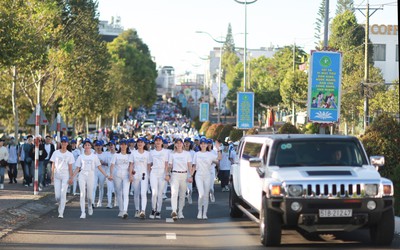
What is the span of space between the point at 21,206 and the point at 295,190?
10.0 meters

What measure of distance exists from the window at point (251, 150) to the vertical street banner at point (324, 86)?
7577 millimetres

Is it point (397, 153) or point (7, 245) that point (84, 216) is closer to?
point (7, 245)

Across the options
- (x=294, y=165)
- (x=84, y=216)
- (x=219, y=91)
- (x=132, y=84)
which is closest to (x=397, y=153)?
(x=294, y=165)

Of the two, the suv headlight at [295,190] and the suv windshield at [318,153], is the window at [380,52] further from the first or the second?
the suv headlight at [295,190]

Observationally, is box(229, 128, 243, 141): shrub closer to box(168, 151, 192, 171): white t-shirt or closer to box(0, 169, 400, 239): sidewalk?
box(0, 169, 400, 239): sidewalk

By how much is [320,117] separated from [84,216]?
30.3ft

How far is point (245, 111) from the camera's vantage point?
4812cm

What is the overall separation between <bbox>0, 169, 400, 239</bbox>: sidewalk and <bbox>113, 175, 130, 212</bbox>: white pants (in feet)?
6.28

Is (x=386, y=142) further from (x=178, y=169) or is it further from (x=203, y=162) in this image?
(x=178, y=169)

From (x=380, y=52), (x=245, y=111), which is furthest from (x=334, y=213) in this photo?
(x=380, y=52)

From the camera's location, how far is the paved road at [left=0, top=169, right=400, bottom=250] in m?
15.3

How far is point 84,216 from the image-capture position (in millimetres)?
20781

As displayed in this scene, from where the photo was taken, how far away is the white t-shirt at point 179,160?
796 inches

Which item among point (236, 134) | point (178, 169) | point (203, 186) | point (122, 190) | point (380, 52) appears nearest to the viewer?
point (178, 169)
